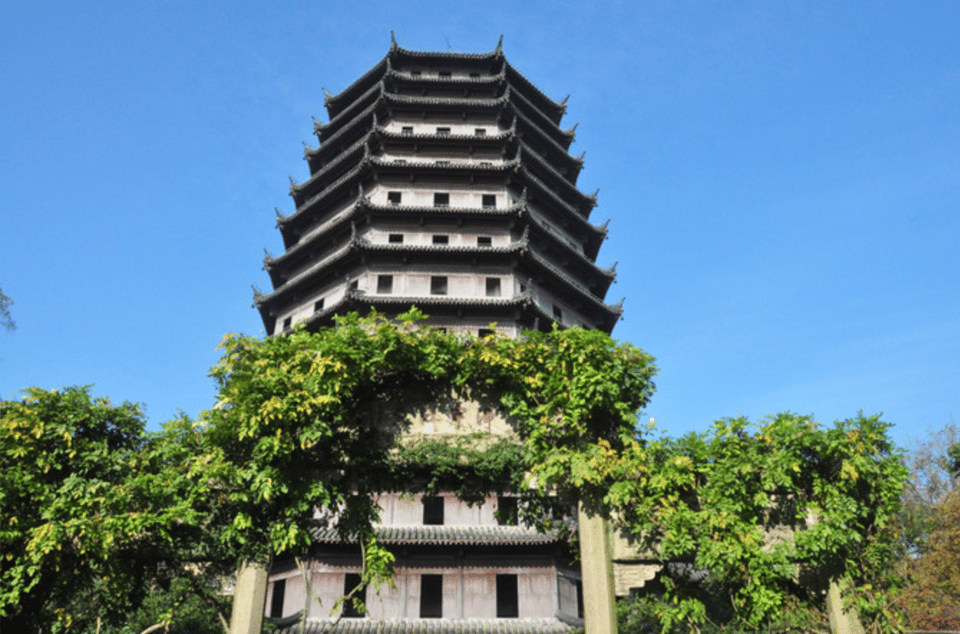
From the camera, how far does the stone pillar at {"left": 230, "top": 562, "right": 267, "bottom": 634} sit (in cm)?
1002

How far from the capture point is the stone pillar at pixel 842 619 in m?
10.2

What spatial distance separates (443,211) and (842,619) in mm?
21595

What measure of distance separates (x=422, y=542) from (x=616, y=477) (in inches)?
544

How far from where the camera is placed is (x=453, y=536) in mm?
23109

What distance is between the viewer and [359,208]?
92.5ft

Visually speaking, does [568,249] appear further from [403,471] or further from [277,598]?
[403,471]

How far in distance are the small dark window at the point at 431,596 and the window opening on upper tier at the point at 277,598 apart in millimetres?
5181

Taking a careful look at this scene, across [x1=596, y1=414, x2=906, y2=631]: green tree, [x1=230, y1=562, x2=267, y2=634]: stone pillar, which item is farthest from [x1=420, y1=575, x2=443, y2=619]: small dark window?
[x1=596, y1=414, x2=906, y2=631]: green tree

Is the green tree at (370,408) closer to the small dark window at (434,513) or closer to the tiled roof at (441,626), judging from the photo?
the tiled roof at (441,626)

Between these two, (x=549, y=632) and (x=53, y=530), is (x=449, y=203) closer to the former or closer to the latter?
(x=549, y=632)

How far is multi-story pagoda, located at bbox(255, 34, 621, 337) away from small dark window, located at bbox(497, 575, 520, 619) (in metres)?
9.09

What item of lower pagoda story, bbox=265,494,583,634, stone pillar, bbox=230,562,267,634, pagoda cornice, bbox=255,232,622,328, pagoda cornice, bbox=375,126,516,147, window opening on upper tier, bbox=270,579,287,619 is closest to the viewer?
stone pillar, bbox=230,562,267,634

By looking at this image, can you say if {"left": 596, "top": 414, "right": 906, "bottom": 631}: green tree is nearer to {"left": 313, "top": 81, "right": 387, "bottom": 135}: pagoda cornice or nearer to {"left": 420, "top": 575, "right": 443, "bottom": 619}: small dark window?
{"left": 420, "top": 575, "right": 443, "bottom": 619}: small dark window

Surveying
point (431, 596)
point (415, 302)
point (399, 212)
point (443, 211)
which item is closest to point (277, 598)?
point (431, 596)
